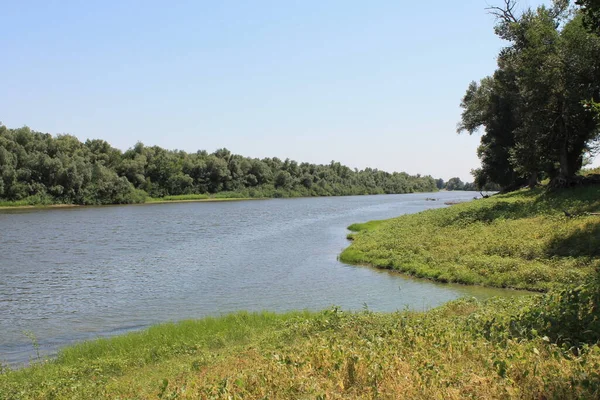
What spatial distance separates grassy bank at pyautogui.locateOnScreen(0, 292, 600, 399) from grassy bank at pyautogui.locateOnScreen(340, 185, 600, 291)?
745cm

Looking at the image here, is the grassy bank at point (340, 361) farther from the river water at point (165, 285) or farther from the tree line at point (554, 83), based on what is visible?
the tree line at point (554, 83)

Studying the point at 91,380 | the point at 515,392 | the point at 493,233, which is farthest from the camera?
the point at 493,233

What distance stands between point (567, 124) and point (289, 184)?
507 ft

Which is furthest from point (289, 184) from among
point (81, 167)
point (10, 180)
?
point (10, 180)

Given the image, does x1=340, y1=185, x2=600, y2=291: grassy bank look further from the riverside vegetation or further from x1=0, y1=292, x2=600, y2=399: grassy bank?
x1=0, y1=292, x2=600, y2=399: grassy bank

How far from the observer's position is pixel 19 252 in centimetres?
3906

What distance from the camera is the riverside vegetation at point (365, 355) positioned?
25.5ft

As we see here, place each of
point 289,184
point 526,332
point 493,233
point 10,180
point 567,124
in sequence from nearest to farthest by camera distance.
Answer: point 526,332, point 493,233, point 567,124, point 10,180, point 289,184

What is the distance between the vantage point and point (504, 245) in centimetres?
2686

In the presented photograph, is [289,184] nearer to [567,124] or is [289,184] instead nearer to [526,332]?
[567,124]

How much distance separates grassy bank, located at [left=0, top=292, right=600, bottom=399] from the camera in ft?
25.2

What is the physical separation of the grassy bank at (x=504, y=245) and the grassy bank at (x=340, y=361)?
7.45 m

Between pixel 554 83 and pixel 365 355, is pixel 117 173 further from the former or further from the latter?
pixel 365 355

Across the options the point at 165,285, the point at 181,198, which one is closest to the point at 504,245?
the point at 165,285
